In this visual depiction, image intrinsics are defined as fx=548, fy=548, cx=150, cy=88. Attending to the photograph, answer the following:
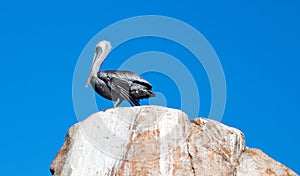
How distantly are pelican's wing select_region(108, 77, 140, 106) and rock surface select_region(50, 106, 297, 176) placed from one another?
50.8 inches

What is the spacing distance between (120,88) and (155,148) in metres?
3.08

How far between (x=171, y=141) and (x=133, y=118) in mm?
1201

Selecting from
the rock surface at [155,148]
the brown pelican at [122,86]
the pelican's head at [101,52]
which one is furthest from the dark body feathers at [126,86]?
the pelican's head at [101,52]

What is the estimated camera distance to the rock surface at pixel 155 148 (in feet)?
40.9

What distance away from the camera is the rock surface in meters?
12.5

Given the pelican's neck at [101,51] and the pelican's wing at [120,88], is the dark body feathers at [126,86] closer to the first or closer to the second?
the pelican's wing at [120,88]

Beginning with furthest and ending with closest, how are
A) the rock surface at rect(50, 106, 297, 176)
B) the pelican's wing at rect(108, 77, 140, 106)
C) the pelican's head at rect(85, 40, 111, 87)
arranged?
the pelican's head at rect(85, 40, 111, 87), the pelican's wing at rect(108, 77, 140, 106), the rock surface at rect(50, 106, 297, 176)

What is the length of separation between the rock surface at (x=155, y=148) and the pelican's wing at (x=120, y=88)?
1.29 meters

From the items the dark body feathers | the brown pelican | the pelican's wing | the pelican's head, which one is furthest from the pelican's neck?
the pelican's wing

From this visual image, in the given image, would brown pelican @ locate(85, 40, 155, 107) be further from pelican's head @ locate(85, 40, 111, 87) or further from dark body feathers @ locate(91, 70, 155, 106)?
pelican's head @ locate(85, 40, 111, 87)

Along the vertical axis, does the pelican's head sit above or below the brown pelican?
above

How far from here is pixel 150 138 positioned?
1278 centimetres

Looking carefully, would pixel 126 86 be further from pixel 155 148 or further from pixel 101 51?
pixel 155 148

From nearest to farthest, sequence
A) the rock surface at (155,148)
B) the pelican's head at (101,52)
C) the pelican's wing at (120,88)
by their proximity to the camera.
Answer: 1. the rock surface at (155,148)
2. the pelican's wing at (120,88)
3. the pelican's head at (101,52)
